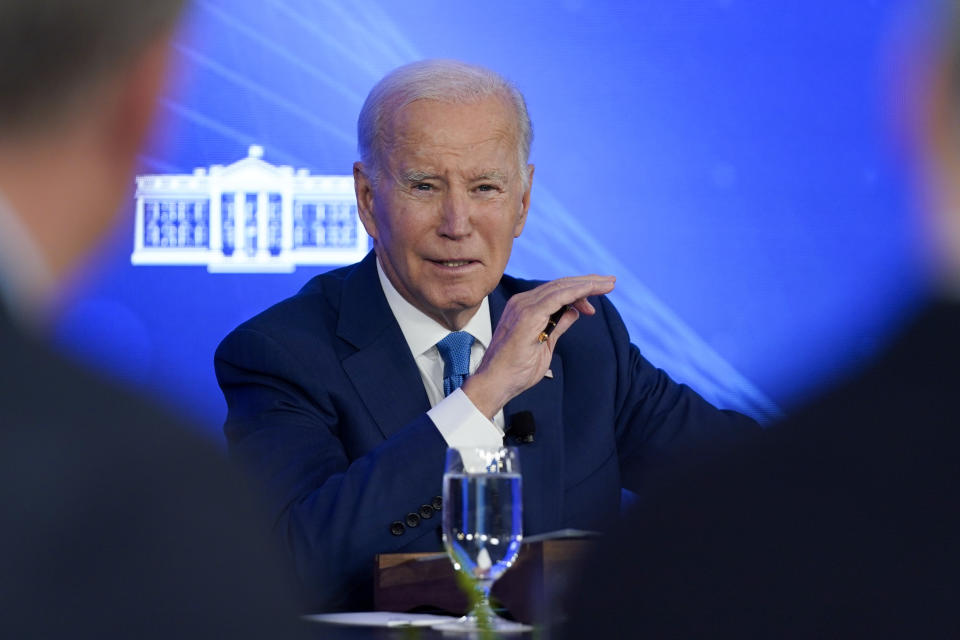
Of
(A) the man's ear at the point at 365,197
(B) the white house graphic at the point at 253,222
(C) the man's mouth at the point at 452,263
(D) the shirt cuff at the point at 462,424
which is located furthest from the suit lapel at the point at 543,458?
(B) the white house graphic at the point at 253,222

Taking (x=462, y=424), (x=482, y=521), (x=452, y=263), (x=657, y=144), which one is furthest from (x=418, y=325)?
(x=657, y=144)

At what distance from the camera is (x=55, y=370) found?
0.48m

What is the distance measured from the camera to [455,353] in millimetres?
2717

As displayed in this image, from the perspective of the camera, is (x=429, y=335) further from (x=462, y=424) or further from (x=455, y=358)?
(x=462, y=424)

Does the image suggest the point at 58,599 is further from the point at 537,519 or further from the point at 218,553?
the point at 537,519

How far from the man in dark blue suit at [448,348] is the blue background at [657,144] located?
3.61 ft

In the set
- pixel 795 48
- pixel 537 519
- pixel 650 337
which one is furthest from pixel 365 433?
pixel 795 48

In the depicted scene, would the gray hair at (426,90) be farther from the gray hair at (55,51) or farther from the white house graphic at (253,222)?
the gray hair at (55,51)

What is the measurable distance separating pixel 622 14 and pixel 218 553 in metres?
3.83

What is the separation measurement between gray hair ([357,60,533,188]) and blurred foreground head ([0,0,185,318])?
2.17 m

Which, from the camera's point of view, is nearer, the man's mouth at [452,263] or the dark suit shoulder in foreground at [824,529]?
the dark suit shoulder in foreground at [824,529]

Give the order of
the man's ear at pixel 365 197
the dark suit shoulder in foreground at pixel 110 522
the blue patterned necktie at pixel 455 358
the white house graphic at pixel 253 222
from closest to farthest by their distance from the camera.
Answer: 1. the dark suit shoulder in foreground at pixel 110 522
2. the blue patterned necktie at pixel 455 358
3. the man's ear at pixel 365 197
4. the white house graphic at pixel 253 222

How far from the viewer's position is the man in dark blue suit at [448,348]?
8.01 feet

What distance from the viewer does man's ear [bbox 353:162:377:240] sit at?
2.86 metres
